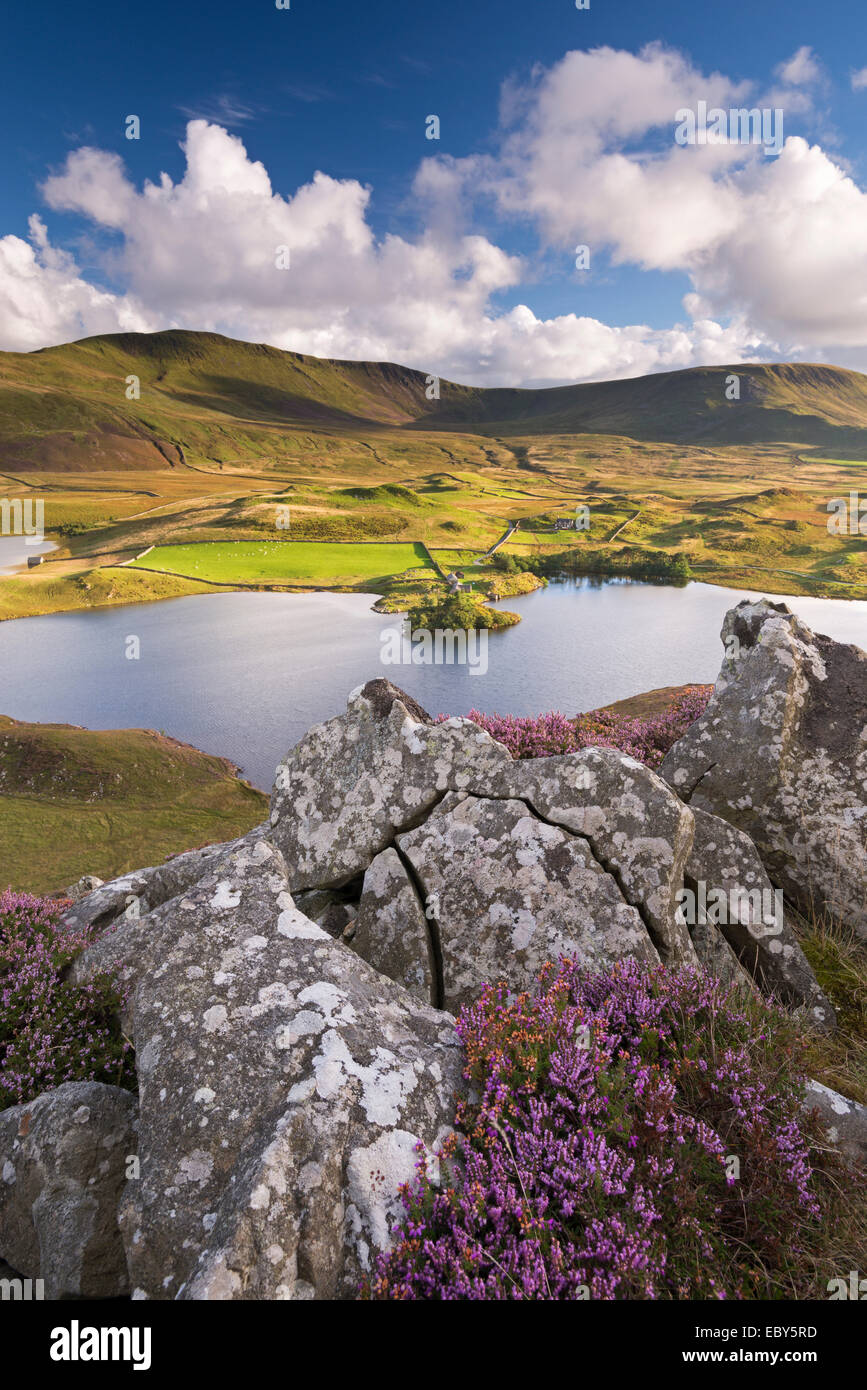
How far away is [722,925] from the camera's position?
742 cm

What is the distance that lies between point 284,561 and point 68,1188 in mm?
108476

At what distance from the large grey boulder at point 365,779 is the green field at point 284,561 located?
292 feet

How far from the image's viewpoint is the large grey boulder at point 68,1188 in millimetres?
4258

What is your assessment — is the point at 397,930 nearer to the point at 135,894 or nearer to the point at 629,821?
the point at 629,821

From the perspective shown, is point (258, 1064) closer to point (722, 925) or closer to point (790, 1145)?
point (790, 1145)

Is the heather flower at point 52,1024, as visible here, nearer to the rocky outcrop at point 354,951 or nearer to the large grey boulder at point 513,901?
the rocky outcrop at point 354,951

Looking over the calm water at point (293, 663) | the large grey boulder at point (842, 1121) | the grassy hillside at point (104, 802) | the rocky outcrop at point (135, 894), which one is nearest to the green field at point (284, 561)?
the calm water at point (293, 663)

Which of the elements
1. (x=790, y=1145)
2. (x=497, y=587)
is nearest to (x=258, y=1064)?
(x=790, y=1145)

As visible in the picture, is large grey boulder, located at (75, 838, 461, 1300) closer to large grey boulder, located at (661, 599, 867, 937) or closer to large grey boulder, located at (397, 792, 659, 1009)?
large grey boulder, located at (397, 792, 659, 1009)

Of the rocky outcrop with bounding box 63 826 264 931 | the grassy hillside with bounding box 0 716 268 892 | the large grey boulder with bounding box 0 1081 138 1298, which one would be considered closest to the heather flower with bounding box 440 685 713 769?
the rocky outcrop with bounding box 63 826 264 931

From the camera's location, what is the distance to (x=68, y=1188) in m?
4.44

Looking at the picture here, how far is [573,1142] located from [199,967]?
3.32 metres

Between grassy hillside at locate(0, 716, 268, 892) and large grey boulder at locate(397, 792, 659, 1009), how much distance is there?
24.1 metres

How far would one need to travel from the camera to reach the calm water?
4775 centimetres
